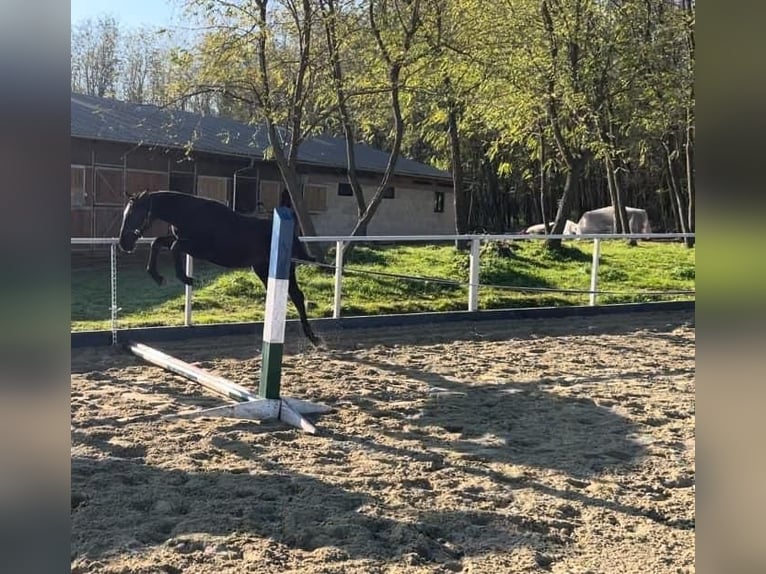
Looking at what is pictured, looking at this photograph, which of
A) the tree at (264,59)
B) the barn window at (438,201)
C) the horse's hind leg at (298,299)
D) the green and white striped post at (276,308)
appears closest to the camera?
the green and white striped post at (276,308)

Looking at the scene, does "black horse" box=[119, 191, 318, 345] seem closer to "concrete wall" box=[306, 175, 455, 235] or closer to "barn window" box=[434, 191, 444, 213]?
"concrete wall" box=[306, 175, 455, 235]

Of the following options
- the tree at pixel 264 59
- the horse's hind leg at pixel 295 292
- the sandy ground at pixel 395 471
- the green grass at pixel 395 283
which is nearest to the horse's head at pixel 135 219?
the sandy ground at pixel 395 471

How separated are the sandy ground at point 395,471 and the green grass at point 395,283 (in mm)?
2195

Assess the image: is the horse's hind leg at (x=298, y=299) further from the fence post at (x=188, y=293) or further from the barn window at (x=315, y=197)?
the barn window at (x=315, y=197)

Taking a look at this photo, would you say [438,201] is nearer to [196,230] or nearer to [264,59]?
[264,59]

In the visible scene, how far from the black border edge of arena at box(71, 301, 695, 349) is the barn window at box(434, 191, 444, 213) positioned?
11.2 m

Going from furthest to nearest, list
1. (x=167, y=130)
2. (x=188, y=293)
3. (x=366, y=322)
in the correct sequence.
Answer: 1. (x=167, y=130)
2. (x=366, y=322)
3. (x=188, y=293)

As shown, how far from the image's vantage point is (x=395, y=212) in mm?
19359

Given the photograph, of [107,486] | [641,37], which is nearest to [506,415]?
[107,486]

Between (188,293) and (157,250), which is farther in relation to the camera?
(188,293)

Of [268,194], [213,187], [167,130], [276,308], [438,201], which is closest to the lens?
[276,308]

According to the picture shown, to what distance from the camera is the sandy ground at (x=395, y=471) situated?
2.48m

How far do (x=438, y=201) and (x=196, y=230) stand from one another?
15.9 m

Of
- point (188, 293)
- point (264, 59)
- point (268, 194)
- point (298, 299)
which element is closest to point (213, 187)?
A: point (268, 194)
